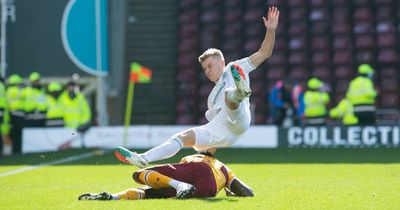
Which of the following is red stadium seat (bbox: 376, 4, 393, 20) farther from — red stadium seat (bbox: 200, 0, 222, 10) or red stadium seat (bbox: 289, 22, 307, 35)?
red stadium seat (bbox: 200, 0, 222, 10)

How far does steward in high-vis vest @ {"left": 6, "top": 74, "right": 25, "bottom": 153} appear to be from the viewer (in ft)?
73.9

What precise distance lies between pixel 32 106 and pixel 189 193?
630 inches

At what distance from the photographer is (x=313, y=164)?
16344mm

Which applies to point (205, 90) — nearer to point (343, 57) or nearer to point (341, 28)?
point (343, 57)

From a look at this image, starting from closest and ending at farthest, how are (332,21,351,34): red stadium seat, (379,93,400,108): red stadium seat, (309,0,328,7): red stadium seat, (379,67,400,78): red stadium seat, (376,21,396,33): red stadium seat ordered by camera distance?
(379,93,400,108): red stadium seat → (379,67,400,78): red stadium seat → (376,21,396,33): red stadium seat → (332,21,351,34): red stadium seat → (309,0,328,7): red stadium seat

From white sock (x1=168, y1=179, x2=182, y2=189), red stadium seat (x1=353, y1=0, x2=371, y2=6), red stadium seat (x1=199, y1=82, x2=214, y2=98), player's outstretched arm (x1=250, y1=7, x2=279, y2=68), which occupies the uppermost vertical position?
red stadium seat (x1=353, y1=0, x2=371, y2=6)

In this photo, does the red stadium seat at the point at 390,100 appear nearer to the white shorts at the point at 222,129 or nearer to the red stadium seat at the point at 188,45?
the red stadium seat at the point at 188,45

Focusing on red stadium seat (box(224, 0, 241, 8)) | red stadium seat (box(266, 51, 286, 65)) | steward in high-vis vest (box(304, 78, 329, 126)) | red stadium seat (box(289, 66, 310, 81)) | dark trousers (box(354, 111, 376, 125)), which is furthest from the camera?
red stadium seat (box(224, 0, 241, 8))

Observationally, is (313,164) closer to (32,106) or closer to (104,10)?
(32,106)

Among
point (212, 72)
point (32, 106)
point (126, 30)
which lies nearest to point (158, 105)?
point (126, 30)

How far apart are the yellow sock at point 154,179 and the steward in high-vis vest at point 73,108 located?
15093 mm

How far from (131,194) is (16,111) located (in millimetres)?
14128

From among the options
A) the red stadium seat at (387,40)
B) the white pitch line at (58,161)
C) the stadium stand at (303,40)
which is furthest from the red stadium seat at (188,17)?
the white pitch line at (58,161)

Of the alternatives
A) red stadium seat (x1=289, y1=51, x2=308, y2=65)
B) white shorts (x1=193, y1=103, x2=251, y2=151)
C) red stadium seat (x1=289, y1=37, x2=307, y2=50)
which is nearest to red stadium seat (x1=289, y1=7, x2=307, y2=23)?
red stadium seat (x1=289, y1=37, x2=307, y2=50)
